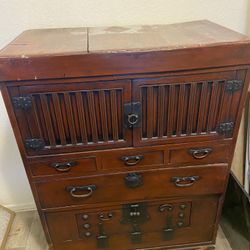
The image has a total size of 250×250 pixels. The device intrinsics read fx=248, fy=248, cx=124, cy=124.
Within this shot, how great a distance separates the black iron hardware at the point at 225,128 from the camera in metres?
1.00

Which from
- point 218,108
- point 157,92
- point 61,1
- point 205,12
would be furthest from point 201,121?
point 61,1

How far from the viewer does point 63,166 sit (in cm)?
101

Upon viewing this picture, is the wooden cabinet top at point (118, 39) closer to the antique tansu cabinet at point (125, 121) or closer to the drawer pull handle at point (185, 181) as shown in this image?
the antique tansu cabinet at point (125, 121)

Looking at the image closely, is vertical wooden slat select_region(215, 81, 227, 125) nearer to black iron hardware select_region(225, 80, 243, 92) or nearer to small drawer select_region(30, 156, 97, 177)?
black iron hardware select_region(225, 80, 243, 92)

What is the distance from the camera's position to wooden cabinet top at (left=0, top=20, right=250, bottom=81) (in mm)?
800

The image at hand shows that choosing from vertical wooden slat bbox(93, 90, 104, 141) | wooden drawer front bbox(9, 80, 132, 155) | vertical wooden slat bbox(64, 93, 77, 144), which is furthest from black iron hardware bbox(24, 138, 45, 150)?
vertical wooden slat bbox(93, 90, 104, 141)

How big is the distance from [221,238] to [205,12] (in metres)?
1.28

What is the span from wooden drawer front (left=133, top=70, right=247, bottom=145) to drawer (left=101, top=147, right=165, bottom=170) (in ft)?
0.16

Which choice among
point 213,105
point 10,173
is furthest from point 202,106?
point 10,173

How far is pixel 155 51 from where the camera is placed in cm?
82

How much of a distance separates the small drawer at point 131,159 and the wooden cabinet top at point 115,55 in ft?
1.12

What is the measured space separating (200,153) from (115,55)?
0.55 meters

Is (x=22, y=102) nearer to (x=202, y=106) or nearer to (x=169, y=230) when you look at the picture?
(x=202, y=106)

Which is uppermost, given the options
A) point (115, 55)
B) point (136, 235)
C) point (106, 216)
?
point (115, 55)
